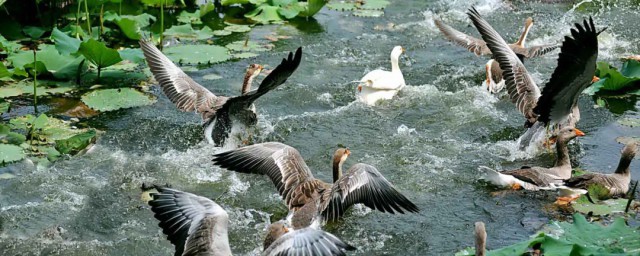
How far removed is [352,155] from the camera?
8.56 m

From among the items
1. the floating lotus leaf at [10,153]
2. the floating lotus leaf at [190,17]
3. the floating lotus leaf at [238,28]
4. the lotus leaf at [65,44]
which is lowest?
the floating lotus leaf at [190,17]

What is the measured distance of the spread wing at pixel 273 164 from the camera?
705 centimetres

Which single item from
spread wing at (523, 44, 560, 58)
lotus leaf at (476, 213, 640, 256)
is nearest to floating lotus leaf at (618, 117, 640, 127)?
spread wing at (523, 44, 560, 58)

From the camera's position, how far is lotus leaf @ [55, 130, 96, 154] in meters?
8.27

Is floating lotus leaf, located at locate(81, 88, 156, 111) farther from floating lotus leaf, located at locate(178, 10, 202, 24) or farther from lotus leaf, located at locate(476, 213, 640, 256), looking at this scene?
lotus leaf, located at locate(476, 213, 640, 256)

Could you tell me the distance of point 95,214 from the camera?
722 cm

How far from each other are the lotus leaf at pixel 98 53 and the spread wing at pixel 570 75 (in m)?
4.37

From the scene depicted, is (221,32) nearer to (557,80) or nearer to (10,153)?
(10,153)

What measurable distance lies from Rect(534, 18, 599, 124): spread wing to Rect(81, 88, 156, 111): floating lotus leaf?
4.05m

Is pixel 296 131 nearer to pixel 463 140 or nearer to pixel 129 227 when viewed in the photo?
pixel 463 140

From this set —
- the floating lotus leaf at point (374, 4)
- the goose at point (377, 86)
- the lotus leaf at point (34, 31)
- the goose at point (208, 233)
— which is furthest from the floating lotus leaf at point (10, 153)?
the floating lotus leaf at point (374, 4)

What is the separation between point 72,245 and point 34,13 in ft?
19.2

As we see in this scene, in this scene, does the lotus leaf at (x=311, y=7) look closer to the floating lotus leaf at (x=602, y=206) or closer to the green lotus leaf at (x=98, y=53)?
the green lotus leaf at (x=98, y=53)

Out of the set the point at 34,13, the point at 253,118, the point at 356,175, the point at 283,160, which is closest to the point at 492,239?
the point at 356,175
